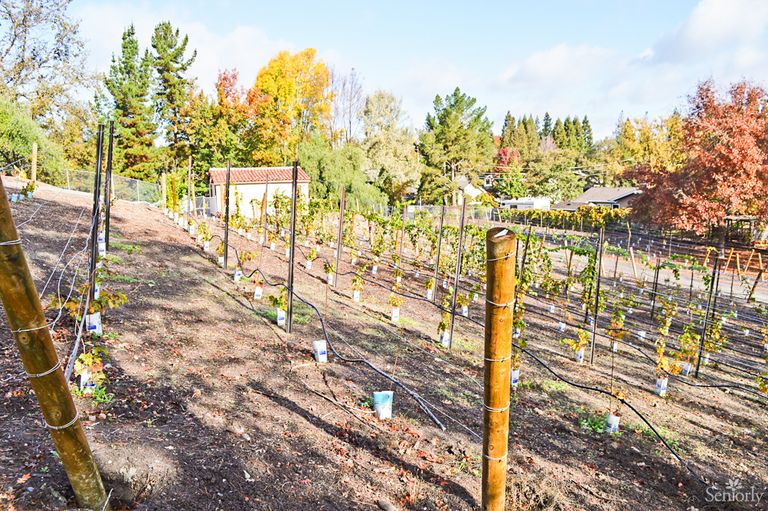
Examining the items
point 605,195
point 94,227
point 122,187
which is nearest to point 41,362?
point 94,227

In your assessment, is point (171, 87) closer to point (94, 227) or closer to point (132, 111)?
point (132, 111)

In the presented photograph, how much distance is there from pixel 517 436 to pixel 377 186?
33468mm

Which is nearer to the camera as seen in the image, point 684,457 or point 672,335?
point 684,457

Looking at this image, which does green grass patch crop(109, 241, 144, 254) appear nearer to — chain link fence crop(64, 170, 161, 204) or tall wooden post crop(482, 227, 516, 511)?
tall wooden post crop(482, 227, 516, 511)

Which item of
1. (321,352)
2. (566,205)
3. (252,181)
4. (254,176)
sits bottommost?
(321,352)

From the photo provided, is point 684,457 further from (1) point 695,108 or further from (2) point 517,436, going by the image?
(1) point 695,108

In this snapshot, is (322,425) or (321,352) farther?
(321,352)

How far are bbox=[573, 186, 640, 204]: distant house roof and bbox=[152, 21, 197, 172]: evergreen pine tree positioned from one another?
35495 mm

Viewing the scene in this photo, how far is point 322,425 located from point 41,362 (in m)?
2.28

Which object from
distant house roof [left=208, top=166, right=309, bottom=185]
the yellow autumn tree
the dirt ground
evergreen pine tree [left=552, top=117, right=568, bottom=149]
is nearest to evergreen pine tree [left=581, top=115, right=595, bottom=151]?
evergreen pine tree [left=552, top=117, right=568, bottom=149]

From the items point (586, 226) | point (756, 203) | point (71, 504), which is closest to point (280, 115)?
point (586, 226)

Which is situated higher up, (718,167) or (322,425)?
(718,167)

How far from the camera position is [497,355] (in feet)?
8.09

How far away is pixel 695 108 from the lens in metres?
22.1
